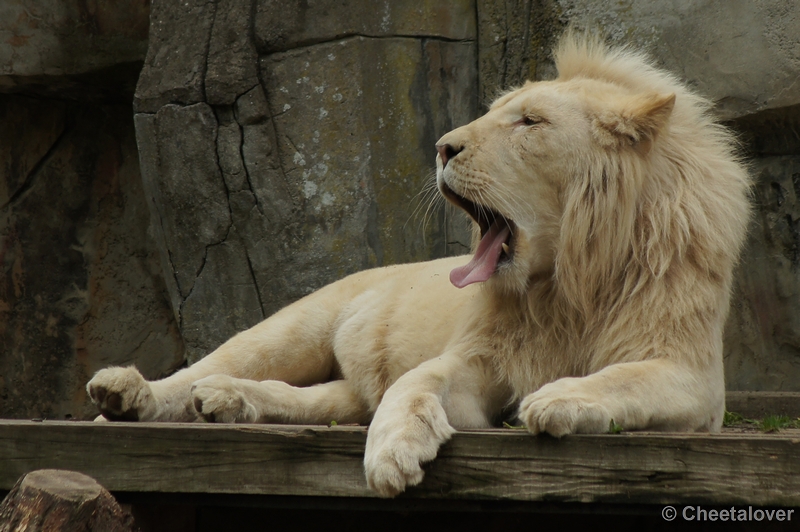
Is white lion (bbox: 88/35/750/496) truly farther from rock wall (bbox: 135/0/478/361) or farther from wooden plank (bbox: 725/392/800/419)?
rock wall (bbox: 135/0/478/361)

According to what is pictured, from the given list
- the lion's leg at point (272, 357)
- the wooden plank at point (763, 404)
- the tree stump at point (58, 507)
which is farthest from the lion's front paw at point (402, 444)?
the wooden plank at point (763, 404)

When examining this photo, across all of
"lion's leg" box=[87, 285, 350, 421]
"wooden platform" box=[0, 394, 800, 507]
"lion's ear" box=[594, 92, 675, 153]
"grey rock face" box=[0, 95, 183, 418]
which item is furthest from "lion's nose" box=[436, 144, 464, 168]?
"grey rock face" box=[0, 95, 183, 418]

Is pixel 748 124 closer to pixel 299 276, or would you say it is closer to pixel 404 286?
pixel 404 286

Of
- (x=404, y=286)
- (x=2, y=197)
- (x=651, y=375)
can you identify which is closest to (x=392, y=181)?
(x=404, y=286)

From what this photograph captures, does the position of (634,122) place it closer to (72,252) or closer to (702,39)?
(702,39)

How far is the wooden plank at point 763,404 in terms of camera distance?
4.26 meters

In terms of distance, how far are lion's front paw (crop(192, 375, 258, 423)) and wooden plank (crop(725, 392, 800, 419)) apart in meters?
2.63

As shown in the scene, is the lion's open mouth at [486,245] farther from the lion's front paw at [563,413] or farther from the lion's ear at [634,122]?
the lion's front paw at [563,413]

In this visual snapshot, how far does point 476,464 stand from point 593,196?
1.05 meters

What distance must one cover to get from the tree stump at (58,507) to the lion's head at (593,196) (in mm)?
1285

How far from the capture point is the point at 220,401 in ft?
9.55

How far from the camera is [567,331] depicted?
2871mm

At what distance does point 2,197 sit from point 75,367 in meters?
1.47

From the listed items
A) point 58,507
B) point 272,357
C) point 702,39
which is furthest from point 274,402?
point 702,39
